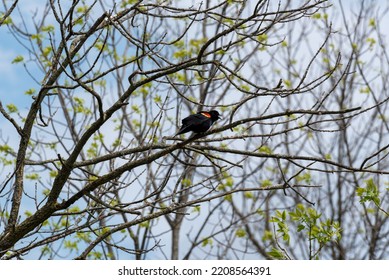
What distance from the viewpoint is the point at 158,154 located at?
477 centimetres

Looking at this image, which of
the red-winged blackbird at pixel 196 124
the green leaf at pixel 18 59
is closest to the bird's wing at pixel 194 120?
the red-winged blackbird at pixel 196 124

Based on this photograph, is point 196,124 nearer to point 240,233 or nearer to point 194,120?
point 194,120

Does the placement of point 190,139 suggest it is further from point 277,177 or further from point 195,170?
point 277,177

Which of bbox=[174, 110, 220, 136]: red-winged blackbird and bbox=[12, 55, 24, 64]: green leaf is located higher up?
bbox=[12, 55, 24, 64]: green leaf

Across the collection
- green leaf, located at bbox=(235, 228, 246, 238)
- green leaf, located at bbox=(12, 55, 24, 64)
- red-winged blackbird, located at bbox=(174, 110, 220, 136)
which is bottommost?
red-winged blackbird, located at bbox=(174, 110, 220, 136)

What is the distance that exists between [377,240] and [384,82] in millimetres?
3029

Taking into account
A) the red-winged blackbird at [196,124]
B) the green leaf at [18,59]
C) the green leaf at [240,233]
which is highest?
the green leaf at [18,59]

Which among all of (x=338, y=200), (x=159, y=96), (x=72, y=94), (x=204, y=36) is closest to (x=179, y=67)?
(x=159, y=96)

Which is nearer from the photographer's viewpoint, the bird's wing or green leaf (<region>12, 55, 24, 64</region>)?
the bird's wing

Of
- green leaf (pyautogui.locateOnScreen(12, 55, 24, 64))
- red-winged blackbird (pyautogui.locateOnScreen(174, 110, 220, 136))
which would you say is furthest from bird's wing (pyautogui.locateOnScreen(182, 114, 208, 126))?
green leaf (pyautogui.locateOnScreen(12, 55, 24, 64))

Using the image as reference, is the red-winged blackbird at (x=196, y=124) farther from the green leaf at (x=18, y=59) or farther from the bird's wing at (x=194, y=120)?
the green leaf at (x=18, y=59)

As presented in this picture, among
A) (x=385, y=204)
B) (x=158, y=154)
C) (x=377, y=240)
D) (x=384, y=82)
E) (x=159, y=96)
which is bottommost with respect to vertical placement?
(x=158, y=154)

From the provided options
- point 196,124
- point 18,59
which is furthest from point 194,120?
point 18,59

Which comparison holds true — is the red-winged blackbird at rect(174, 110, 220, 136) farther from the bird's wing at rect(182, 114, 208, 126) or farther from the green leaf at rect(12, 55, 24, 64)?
the green leaf at rect(12, 55, 24, 64)
